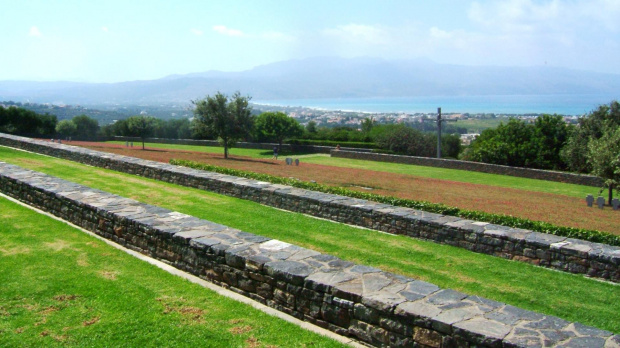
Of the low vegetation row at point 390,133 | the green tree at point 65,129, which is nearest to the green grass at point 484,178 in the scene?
the low vegetation row at point 390,133

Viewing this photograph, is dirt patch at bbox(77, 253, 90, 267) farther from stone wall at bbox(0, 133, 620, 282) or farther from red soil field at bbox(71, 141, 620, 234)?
red soil field at bbox(71, 141, 620, 234)

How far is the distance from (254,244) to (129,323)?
2.07 m

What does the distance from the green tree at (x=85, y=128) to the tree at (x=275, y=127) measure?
2077 cm

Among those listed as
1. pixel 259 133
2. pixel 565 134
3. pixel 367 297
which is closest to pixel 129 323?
pixel 367 297

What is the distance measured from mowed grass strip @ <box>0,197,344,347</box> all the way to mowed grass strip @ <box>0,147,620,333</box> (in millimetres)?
3495

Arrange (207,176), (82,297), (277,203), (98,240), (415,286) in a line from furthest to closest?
1. (207,176)
2. (277,203)
3. (98,240)
4. (82,297)
5. (415,286)

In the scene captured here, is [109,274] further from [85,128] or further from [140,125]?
[85,128]

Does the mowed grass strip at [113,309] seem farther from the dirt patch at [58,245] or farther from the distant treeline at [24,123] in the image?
the distant treeline at [24,123]

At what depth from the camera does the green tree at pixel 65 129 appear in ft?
201

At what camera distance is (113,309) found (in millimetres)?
5746

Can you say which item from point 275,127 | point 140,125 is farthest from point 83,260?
point 275,127

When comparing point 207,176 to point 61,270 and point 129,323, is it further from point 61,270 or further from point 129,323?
point 129,323

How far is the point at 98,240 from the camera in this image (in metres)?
8.55

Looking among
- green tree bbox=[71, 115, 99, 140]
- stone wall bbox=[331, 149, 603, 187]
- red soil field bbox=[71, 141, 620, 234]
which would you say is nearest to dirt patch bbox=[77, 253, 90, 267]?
red soil field bbox=[71, 141, 620, 234]
